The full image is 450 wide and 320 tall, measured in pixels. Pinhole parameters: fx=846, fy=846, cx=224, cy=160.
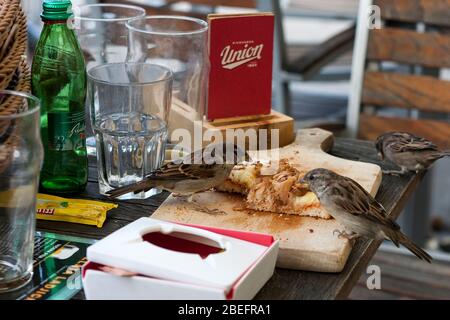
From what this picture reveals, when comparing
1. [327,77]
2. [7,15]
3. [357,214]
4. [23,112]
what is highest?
[7,15]

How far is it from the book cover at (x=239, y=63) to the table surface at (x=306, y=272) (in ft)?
0.90

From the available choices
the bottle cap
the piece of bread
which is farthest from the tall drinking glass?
the piece of bread

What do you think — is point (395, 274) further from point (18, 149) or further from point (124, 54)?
point (18, 149)

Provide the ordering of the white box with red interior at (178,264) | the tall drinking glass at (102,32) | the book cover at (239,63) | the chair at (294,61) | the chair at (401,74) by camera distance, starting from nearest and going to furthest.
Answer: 1. the white box with red interior at (178,264)
2. the book cover at (239,63)
3. the tall drinking glass at (102,32)
4. the chair at (401,74)
5. the chair at (294,61)

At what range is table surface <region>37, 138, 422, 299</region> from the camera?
1.38 metres

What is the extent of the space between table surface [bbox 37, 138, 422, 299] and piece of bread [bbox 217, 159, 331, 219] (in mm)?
124

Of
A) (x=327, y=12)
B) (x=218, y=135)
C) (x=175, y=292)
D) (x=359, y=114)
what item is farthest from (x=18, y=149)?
(x=327, y=12)

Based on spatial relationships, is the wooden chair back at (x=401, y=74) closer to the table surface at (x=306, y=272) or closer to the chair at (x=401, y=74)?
the chair at (x=401, y=74)

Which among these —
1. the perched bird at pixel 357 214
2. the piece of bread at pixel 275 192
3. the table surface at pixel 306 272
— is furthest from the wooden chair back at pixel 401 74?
the perched bird at pixel 357 214

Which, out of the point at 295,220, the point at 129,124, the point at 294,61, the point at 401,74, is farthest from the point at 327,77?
the point at 295,220

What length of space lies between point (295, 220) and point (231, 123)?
463mm

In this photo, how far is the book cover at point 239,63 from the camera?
6.31ft

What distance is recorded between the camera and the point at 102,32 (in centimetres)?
A: 208

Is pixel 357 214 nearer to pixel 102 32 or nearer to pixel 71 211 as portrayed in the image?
pixel 71 211
